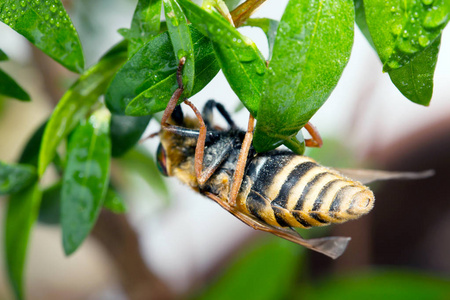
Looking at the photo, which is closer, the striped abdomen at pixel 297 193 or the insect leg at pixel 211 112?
the striped abdomen at pixel 297 193

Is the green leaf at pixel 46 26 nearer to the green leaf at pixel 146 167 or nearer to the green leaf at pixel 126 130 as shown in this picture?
the green leaf at pixel 126 130

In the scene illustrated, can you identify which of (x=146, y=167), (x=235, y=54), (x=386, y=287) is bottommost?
(x=386, y=287)

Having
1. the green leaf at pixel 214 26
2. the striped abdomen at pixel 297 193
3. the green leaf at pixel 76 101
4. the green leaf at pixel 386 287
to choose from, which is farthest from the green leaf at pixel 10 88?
the green leaf at pixel 386 287

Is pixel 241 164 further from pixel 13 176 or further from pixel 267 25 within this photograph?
pixel 13 176

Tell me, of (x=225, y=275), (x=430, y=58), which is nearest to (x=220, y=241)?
(x=225, y=275)

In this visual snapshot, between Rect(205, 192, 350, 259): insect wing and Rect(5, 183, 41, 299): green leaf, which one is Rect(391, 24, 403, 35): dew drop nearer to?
Rect(205, 192, 350, 259): insect wing

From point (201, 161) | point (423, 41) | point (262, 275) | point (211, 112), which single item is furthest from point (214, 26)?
point (262, 275)

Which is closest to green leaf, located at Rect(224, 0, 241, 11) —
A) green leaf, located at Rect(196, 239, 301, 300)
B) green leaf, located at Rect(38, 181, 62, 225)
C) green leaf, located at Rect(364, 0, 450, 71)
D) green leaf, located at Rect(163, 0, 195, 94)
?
green leaf, located at Rect(163, 0, 195, 94)
